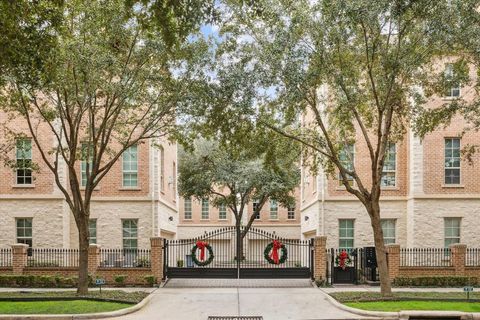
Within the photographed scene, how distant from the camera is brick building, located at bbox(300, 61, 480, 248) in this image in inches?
1218

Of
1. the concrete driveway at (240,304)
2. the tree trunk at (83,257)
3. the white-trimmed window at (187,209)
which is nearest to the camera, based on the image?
the concrete driveway at (240,304)

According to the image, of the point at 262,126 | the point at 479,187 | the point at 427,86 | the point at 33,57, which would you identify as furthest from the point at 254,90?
the point at 479,187

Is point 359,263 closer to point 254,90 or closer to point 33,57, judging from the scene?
point 254,90

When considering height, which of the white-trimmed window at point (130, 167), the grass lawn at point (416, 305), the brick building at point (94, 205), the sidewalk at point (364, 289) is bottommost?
the sidewalk at point (364, 289)

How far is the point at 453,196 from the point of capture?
31.0m

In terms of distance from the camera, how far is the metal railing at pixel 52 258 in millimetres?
27569

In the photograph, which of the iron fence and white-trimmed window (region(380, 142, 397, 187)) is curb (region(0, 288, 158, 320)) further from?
white-trimmed window (region(380, 142, 397, 187))

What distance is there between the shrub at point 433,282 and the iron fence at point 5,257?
1759 cm

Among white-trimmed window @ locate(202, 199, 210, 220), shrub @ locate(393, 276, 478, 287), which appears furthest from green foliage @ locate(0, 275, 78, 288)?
white-trimmed window @ locate(202, 199, 210, 220)

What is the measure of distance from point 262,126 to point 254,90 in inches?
81.4

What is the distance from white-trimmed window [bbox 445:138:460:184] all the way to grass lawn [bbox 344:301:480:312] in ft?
44.6

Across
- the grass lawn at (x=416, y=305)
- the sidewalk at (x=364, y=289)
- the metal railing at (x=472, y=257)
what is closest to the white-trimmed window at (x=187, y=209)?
the metal railing at (x=472, y=257)

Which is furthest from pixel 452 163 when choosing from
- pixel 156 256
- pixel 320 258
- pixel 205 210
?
pixel 205 210

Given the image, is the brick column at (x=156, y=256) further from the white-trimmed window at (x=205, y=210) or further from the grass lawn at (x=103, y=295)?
the white-trimmed window at (x=205, y=210)
